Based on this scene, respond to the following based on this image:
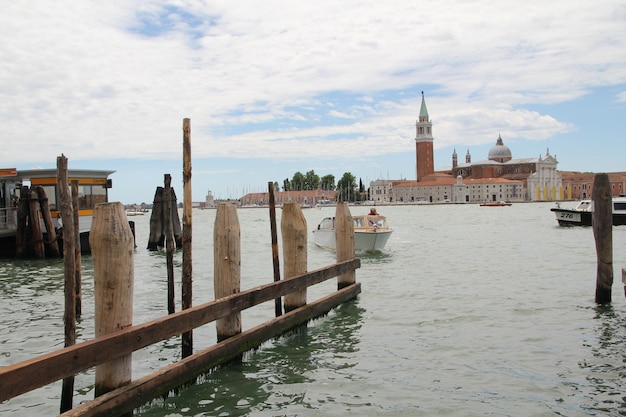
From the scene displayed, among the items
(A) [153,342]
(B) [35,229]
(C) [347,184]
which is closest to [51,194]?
(B) [35,229]

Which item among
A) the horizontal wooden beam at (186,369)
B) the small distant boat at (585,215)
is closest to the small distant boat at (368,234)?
the horizontal wooden beam at (186,369)

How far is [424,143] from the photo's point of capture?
19500 centimetres

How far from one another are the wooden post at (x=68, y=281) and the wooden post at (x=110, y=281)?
320 millimetres

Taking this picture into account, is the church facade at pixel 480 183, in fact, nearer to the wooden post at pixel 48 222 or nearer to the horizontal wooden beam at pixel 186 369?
the wooden post at pixel 48 222

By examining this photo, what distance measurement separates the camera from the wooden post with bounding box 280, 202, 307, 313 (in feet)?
31.9

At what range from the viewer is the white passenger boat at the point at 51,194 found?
83.6ft

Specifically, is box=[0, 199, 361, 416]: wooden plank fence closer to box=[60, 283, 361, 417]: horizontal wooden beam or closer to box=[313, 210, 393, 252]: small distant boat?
box=[60, 283, 361, 417]: horizontal wooden beam

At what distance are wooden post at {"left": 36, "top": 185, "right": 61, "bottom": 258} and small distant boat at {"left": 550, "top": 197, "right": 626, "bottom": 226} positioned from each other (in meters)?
31.8

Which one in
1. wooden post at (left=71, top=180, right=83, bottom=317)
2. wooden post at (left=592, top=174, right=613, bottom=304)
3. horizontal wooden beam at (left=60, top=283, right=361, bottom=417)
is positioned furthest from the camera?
wooden post at (left=592, top=174, right=613, bottom=304)

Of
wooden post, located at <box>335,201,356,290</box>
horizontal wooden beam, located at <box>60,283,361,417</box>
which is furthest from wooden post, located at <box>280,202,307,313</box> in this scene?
wooden post, located at <box>335,201,356,290</box>

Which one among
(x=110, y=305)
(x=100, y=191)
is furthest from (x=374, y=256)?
(x=110, y=305)

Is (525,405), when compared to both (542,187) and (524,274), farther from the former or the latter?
(542,187)

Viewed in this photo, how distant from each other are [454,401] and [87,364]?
376 cm

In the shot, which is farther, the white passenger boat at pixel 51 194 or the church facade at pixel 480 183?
the church facade at pixel 480 183
